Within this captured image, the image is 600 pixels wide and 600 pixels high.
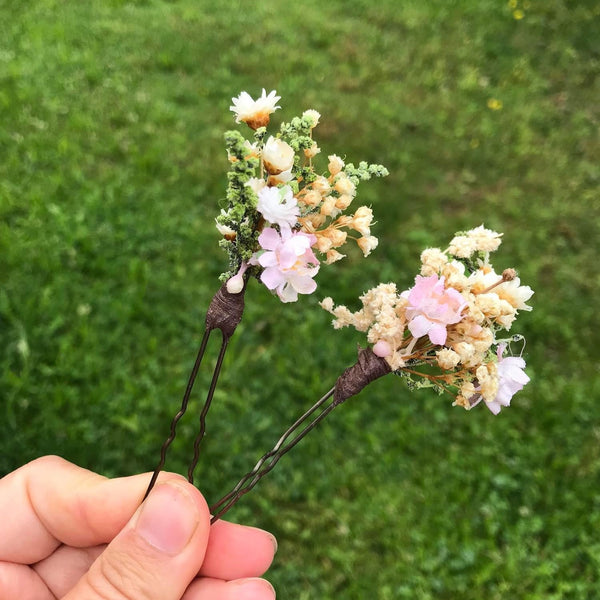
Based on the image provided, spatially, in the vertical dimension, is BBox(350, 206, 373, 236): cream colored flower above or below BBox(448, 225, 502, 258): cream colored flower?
above

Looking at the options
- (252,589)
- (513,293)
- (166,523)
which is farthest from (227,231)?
(252,589)

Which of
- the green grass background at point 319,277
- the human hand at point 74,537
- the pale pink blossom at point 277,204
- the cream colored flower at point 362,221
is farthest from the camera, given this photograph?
the green grass background at point 319,277

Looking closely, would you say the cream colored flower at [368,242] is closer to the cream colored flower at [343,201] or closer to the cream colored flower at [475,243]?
the cream colored flower at [343,201]

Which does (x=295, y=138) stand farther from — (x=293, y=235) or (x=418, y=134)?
(x=418, y=134)

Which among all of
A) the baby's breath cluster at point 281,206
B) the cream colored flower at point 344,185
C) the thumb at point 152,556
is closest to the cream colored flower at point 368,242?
the baby's breath cluster at point 281,206

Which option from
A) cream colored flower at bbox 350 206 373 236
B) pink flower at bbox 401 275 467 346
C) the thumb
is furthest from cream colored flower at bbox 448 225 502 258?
the thumb

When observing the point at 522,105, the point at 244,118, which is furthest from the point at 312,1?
the point at 244,118

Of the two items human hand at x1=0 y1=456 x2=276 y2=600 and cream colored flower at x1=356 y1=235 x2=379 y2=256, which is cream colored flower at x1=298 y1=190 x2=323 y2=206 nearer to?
cream colored flower at x1=356 y1=235 x2=379 y2=256

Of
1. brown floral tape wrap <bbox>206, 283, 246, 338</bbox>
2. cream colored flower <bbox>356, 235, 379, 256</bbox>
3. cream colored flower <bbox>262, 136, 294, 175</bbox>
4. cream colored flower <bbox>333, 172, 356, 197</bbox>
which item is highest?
cream colored flower <bbox>262, 136, 294, 175</bbox>
